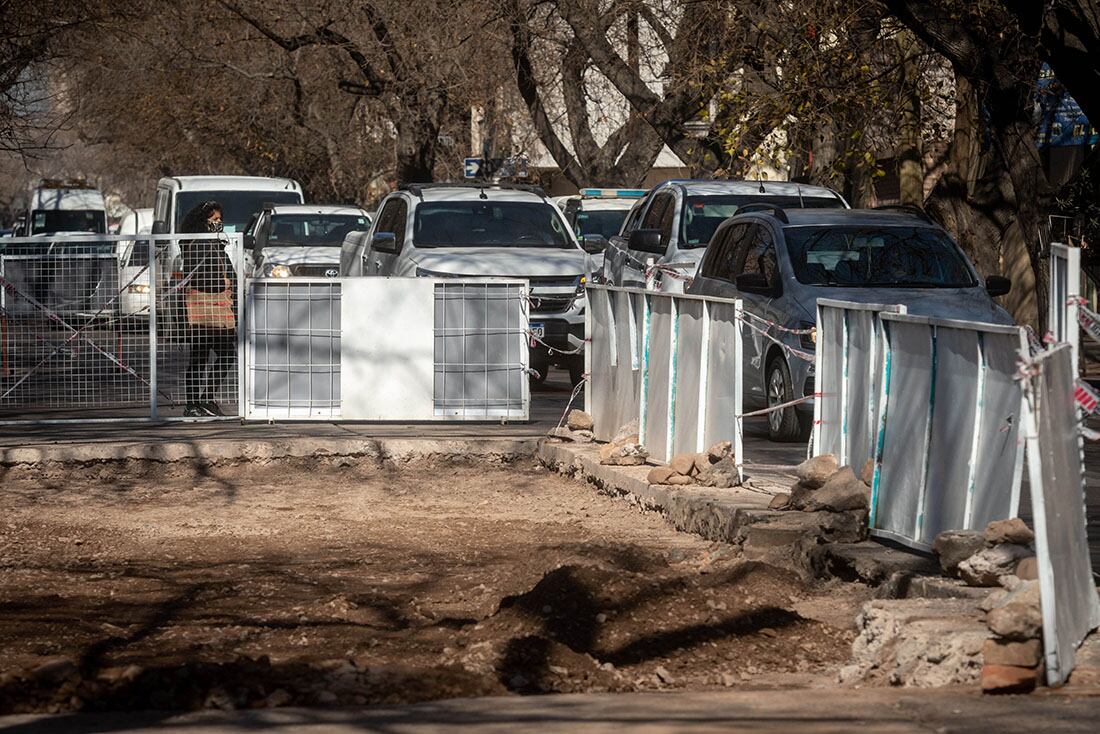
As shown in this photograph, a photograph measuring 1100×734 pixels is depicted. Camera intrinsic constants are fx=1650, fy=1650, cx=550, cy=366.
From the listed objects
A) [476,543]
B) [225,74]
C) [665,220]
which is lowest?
[476,543]

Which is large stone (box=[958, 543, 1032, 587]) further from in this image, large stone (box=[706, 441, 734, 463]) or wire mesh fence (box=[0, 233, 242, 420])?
wire mesh fence (box=[0, 233, 242, 420])

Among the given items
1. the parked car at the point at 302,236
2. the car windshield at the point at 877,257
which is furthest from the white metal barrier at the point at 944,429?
the parked car at the point at 302,236

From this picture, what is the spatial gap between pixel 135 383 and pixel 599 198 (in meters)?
12.6

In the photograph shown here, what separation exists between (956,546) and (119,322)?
349 inches

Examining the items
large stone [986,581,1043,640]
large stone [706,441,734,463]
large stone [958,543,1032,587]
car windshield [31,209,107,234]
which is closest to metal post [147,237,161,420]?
large stone [706,441,734,463]

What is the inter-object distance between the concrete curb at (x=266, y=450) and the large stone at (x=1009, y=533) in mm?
Answer: 6793

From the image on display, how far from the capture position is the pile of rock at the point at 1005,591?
5.62 m

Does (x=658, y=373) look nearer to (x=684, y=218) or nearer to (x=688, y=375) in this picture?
(x=688, y=375)

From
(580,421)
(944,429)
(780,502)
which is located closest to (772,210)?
(580,421)

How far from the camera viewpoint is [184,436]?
13383 millimetres

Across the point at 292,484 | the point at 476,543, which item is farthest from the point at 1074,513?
the point at 292,484

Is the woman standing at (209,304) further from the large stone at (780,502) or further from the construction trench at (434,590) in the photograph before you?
the large stone at (780,502)

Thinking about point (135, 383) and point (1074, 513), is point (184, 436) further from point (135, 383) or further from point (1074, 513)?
point (1074, 513)

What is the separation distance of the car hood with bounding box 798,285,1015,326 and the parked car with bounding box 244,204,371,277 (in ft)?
37.8
